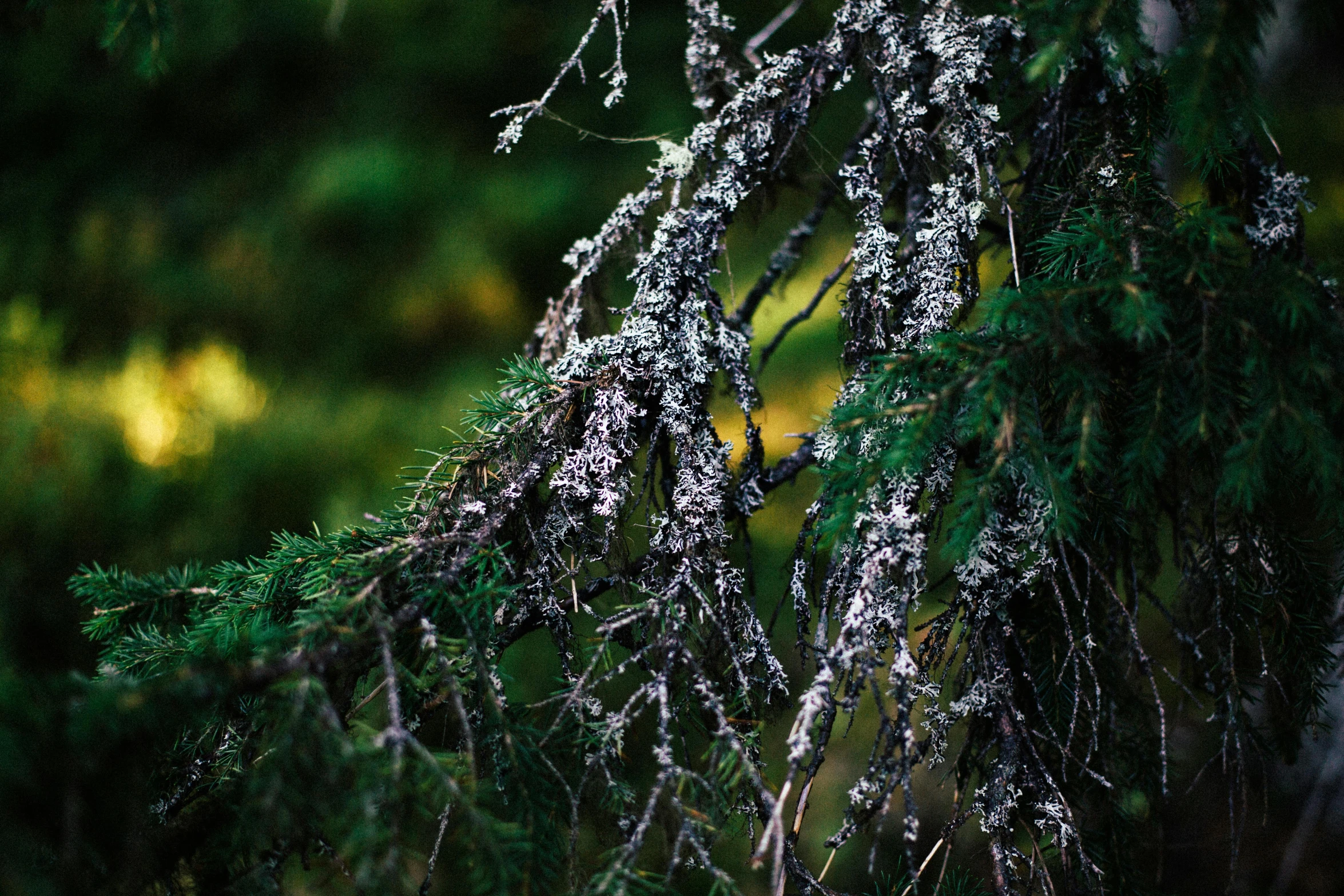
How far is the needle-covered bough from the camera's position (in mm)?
582

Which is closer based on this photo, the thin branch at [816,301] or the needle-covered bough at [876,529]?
the needle-covered bough at [876,529]

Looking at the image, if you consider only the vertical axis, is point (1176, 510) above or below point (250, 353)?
below

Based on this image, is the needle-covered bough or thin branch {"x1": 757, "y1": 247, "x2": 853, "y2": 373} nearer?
the needle-covered bough

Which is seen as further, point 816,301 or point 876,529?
point 816,301

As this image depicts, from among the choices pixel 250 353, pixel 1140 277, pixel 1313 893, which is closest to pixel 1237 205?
pixel 1140 277

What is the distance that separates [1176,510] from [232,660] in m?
1.03

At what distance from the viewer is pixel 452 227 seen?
2.99 m

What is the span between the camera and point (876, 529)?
664mm

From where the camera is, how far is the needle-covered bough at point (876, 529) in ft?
1.91

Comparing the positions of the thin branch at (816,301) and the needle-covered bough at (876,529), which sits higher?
the thin branch at (816,301)

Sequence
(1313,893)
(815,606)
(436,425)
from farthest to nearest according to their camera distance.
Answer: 1. (436,425)
2. (1313,893)
3. (815,606)

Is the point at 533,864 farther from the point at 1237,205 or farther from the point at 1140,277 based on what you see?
the point at 1237,205

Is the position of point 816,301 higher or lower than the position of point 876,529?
higher

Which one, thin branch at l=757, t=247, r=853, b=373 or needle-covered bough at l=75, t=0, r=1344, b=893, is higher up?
thin branch at l=757, t=247, r=853, b=373
